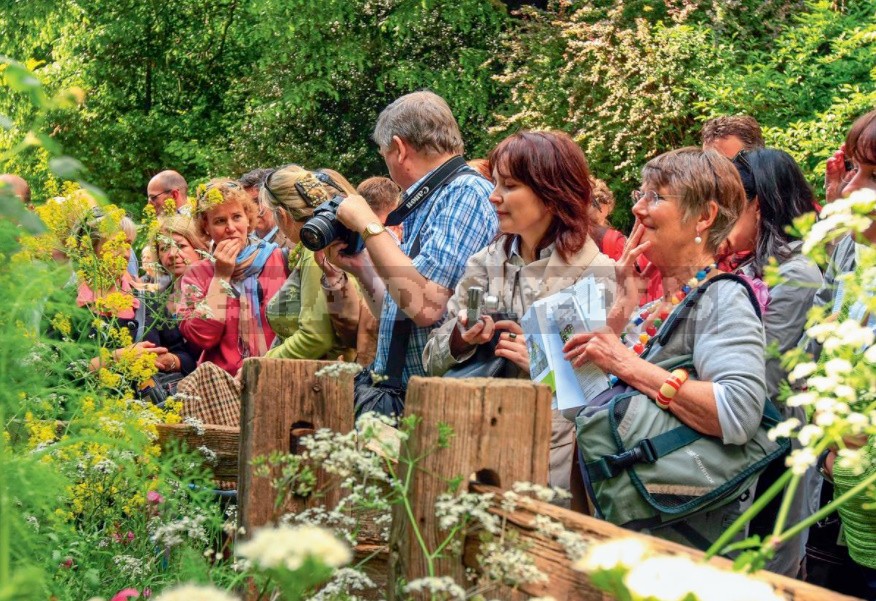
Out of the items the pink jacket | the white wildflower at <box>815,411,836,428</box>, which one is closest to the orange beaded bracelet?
the white wildflower at <box>815,411,836,428</box>

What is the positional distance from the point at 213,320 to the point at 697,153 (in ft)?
9.82

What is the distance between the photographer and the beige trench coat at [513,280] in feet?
11.8

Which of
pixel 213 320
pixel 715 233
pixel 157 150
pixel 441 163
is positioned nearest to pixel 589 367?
pixel 715 233

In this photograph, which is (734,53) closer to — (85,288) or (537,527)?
(85,288)

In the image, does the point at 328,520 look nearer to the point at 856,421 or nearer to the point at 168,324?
the point at 856,421

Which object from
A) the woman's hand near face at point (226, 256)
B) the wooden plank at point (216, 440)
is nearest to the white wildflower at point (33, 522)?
the wooden plank at point (216, 440)

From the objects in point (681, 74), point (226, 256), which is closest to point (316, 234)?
point (226, 256)

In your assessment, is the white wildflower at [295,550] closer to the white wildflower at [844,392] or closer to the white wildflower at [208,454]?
the white wildflower at [844,392]

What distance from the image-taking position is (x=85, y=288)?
13.6 feet

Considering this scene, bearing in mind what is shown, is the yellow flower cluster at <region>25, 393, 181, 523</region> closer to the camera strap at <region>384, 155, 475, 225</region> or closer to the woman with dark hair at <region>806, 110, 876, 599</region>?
the camera strap at <region>384, 155, 475, 225</region>

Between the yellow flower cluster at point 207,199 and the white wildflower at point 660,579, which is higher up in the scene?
the yellow flower cluster at point 207,199

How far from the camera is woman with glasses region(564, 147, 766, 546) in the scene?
9.91 feet

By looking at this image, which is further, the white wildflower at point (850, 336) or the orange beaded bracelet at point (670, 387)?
the orange beaded bracelet at point (670, 387)

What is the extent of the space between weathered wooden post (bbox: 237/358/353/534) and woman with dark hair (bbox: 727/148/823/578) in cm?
137
